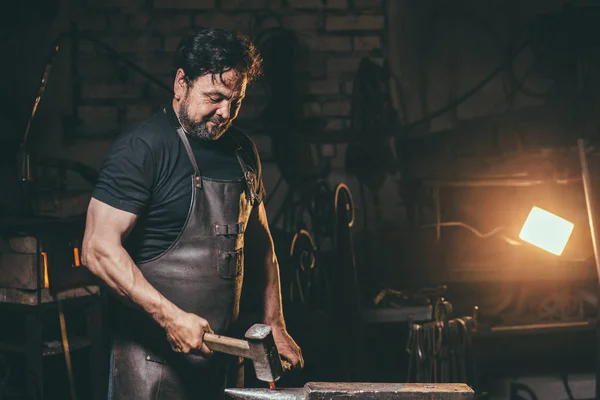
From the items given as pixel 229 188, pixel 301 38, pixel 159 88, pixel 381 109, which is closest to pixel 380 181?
pixel 381 109

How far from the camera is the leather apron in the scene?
8.97ft

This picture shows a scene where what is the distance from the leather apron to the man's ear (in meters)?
0.13

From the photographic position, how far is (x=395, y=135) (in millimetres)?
5074

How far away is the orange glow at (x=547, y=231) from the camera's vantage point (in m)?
4.19

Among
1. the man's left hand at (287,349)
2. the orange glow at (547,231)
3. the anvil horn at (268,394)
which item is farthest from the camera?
the orange glow at (547,231)

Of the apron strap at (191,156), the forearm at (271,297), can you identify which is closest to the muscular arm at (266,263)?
the forearm at (271,297)

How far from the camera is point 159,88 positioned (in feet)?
15.9

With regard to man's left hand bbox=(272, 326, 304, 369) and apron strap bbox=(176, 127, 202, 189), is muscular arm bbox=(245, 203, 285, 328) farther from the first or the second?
apron strap bbox=(176, 127, 202, 189)

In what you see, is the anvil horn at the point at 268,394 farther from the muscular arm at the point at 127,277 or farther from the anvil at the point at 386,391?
the muscular arm at the point at 127,277

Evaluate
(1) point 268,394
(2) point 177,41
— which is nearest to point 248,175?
(1) point 268,394

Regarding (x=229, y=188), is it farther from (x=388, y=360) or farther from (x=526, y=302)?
(x=526, y=302)

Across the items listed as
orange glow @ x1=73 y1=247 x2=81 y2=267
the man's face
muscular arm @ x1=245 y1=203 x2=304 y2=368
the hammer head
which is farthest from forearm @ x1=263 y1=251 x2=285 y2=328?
orange glow @ x1=73 y1=247 x2=81 y2=267

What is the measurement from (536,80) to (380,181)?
1.25 m

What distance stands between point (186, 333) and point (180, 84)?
0.90m
